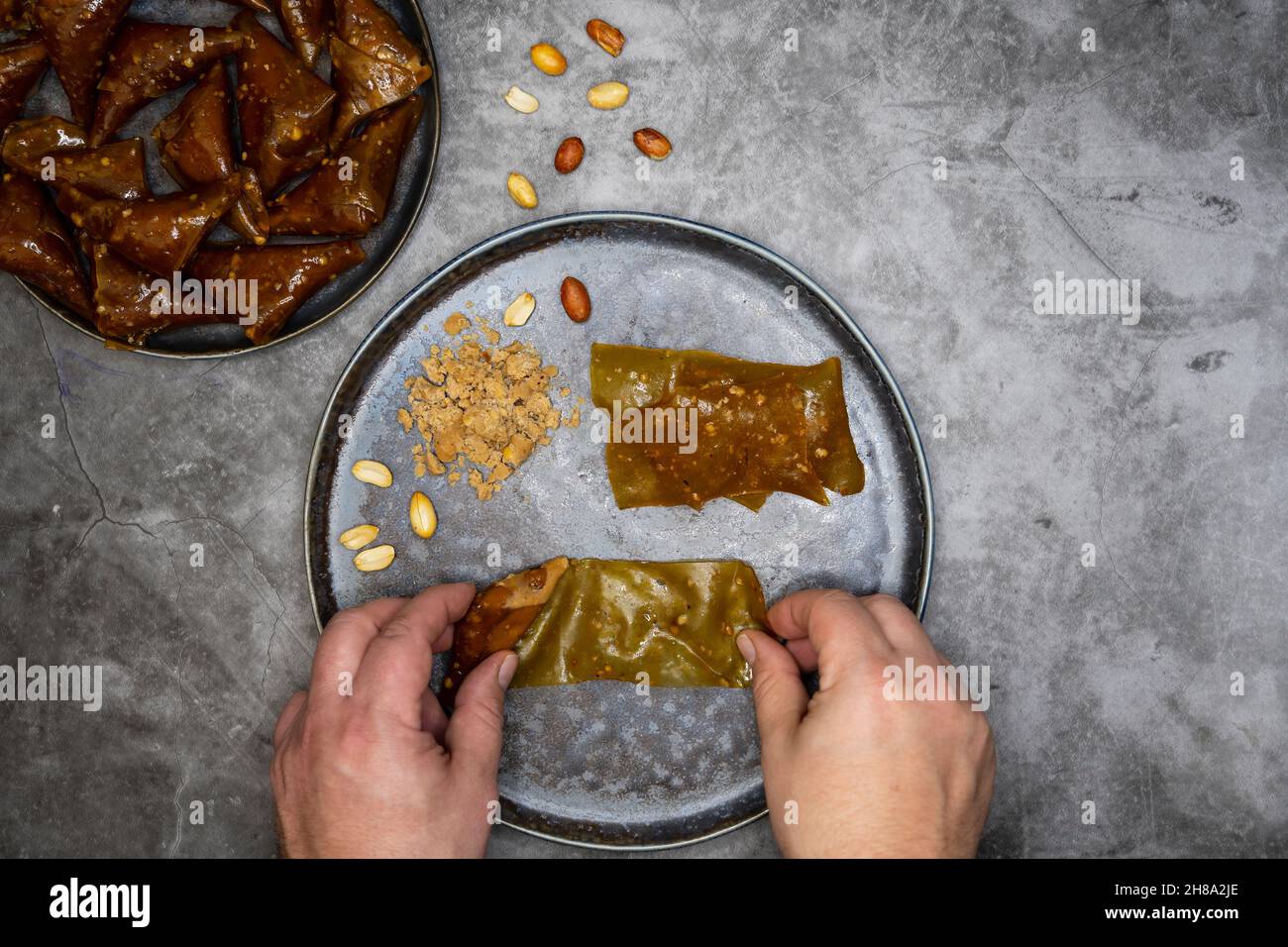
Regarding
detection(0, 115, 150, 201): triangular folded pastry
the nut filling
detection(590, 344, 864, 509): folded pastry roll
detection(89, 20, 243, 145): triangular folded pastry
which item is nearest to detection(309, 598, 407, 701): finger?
the nut filling

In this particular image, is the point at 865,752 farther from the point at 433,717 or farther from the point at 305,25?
the point at 305,25

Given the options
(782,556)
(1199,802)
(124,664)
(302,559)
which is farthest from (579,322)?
(1199,802)

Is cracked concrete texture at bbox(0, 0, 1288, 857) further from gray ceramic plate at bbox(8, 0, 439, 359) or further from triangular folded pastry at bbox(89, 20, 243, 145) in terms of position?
triangular folded pastry at bbox(89, 20, 243, 145)

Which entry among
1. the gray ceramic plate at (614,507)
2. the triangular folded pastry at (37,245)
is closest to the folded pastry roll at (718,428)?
the gray ceramic plate at (614,507)

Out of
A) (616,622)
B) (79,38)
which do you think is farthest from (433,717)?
(79,38)

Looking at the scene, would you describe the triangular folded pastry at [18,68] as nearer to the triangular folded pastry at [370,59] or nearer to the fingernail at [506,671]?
the triangular folded pastry at [370,59]
